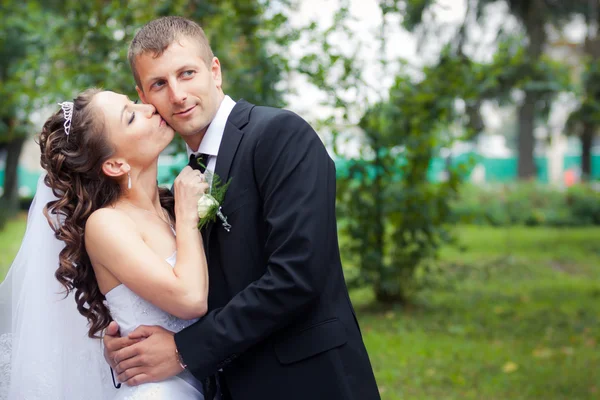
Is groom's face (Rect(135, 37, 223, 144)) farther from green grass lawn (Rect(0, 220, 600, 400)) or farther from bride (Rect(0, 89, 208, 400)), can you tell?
green grass lawn (Rect(0, 220, 600, 400))

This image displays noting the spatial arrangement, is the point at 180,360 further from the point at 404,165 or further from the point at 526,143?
the point at 526,143

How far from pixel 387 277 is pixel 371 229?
2.18 ft

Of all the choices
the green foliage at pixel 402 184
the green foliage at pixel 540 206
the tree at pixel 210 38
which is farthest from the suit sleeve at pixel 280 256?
the green foliage at pixel 540 206

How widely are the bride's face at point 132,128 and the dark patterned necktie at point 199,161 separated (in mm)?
126

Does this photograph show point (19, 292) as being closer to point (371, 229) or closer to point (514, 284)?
point (371, 229)

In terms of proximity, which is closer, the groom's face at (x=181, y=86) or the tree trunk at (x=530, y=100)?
the groom's face at (x=181, y=86)

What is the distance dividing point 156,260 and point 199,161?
43 cm

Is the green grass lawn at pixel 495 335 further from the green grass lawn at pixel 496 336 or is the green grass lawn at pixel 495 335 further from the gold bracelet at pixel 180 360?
the gold bracelet at pixel 180 360

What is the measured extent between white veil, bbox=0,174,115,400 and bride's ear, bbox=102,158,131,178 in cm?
37

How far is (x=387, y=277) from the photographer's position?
8750 mm

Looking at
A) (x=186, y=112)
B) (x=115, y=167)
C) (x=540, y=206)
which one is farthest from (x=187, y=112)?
(x=540, y=206)

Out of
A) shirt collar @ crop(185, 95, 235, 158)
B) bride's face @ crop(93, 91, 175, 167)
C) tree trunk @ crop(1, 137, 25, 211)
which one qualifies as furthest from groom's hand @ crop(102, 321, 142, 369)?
tree trunk @ crop(1, 137, 25, 211)

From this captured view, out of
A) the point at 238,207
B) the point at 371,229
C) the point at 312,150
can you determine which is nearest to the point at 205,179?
the point at 238,207

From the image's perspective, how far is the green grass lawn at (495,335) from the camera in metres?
6.07
